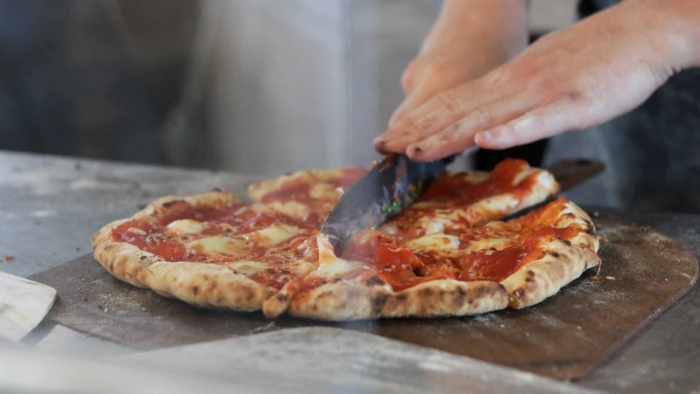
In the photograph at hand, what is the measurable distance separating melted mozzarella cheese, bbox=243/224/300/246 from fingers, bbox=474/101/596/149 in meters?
0.64

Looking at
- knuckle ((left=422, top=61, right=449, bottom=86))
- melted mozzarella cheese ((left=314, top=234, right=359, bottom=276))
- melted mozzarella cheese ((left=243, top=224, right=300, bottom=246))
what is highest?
knuckle ((left=422, top=61, right=449, bottom=86))

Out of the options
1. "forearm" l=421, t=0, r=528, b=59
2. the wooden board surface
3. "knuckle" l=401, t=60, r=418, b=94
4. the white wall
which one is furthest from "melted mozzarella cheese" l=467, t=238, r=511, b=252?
the white wall

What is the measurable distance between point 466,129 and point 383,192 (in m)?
0.34

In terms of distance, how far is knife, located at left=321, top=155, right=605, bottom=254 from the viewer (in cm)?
201

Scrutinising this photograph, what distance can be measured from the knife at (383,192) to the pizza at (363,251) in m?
0.04

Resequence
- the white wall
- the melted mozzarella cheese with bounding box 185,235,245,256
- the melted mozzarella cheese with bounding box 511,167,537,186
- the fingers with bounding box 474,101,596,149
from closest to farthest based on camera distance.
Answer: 1. the melted mozzarella cheese with bounding box 185,235,245,256
2. the fingers with bounding box 474,101,596,149
3. the melted mozzarella cheese with bounding box 511,167,537,186
4. the white wall

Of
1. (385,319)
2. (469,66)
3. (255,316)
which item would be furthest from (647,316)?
(469,66)

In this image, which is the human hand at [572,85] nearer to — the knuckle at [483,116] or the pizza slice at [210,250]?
the knuckle at [483,116]

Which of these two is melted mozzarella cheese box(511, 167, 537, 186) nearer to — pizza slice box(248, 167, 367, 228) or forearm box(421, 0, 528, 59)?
pizza slice box(248, 167, 367, 228)

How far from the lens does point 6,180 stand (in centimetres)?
311

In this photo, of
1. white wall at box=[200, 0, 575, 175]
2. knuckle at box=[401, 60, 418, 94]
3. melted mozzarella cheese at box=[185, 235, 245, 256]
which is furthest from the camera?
white wall at box=[200, 0, 575, 175]

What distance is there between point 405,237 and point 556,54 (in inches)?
34.1

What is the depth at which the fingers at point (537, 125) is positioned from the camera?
7.37 feet

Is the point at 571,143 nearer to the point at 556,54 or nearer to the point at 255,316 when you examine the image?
the point at 556,54
